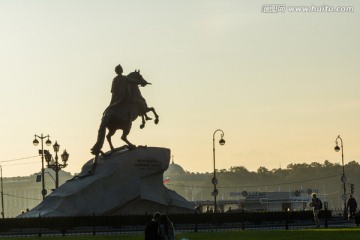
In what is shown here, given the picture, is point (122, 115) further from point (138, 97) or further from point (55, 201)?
point (55, 201)

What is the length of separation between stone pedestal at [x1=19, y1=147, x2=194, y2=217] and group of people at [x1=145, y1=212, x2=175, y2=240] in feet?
69.7

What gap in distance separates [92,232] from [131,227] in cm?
248

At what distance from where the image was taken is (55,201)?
174ft

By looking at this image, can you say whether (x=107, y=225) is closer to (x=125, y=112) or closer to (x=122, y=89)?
(x=125, y=112)

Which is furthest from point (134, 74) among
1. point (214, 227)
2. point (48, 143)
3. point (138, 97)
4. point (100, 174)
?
point (48, 143)

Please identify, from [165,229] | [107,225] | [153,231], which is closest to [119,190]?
[107,225]

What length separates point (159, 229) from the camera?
103 ft

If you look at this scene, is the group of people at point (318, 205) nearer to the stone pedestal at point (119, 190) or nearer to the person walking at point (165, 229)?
the stone pedestal at point (119, 190)

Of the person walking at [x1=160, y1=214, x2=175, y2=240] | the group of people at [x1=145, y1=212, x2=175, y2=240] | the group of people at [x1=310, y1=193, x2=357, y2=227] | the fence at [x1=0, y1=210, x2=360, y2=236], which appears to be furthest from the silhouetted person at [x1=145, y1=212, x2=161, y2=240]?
the group of people at [x1=310, y1=193, x2=357, y2=227]

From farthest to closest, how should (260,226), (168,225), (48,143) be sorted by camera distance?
(48,143) → (260,226) → (168,225)

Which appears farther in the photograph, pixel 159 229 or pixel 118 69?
pixel 118 69

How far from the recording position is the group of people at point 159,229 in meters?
31.1

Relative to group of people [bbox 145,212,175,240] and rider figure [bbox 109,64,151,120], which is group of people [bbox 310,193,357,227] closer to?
rider figure [bbox 109,64,151,120]

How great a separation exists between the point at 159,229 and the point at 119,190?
2223 centimetres
